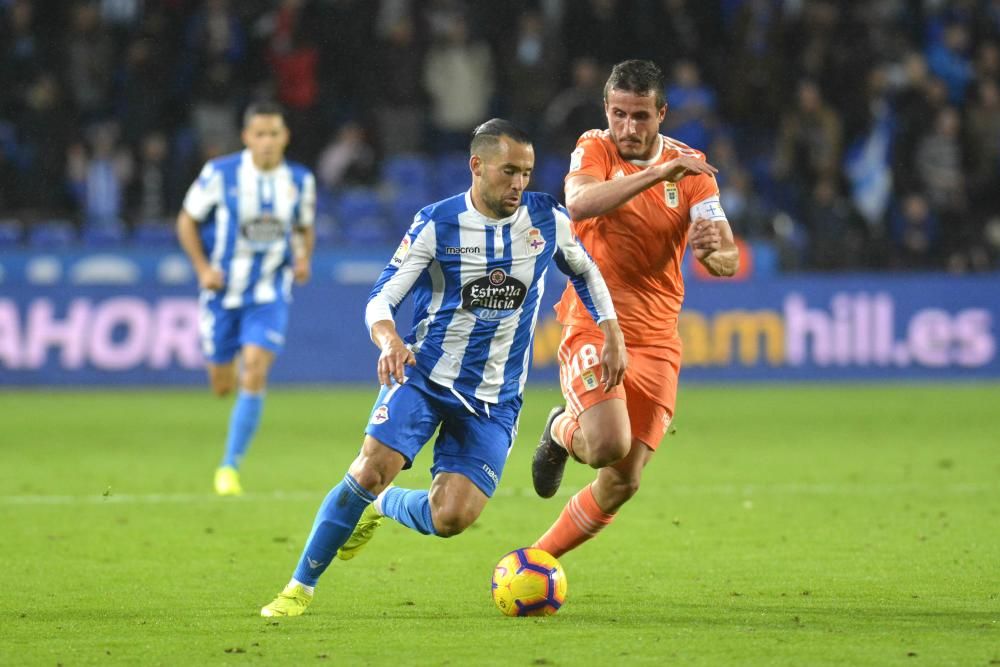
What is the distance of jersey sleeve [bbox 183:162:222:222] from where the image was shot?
398 inches

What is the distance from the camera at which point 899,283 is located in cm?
1631

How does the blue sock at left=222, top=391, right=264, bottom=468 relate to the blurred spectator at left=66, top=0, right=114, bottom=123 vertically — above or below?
below

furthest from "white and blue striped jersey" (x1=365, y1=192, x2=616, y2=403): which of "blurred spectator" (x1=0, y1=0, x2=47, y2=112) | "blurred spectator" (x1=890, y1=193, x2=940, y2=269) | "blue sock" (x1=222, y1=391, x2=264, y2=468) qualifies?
"blurred spectator" (x1=0, y1=0, x2=47, y2=112)

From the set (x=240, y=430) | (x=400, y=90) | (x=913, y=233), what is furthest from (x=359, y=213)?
(x=240, y=430)

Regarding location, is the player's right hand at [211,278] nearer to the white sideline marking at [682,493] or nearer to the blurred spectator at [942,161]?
the white sideline marking at [682,493]

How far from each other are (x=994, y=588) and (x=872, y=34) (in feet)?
47.8

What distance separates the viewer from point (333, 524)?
5805 mm

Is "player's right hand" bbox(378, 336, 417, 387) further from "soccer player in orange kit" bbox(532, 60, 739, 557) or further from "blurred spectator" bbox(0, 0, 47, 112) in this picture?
"blurred spectator" bbox(0, 0, 47, 112)

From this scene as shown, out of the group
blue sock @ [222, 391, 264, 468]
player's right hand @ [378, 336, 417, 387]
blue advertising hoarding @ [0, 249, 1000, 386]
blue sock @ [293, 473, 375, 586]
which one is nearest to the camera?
player's right hand @ [378, 336, 417, 387]

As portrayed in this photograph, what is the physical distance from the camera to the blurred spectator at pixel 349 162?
17.7 meters

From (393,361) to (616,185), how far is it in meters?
1.19

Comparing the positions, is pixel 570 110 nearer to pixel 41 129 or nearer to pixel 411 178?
pixel 411 178

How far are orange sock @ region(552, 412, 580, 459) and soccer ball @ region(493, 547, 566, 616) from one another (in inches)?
30.1

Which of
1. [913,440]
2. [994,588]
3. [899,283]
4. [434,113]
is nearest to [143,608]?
[994,588]
